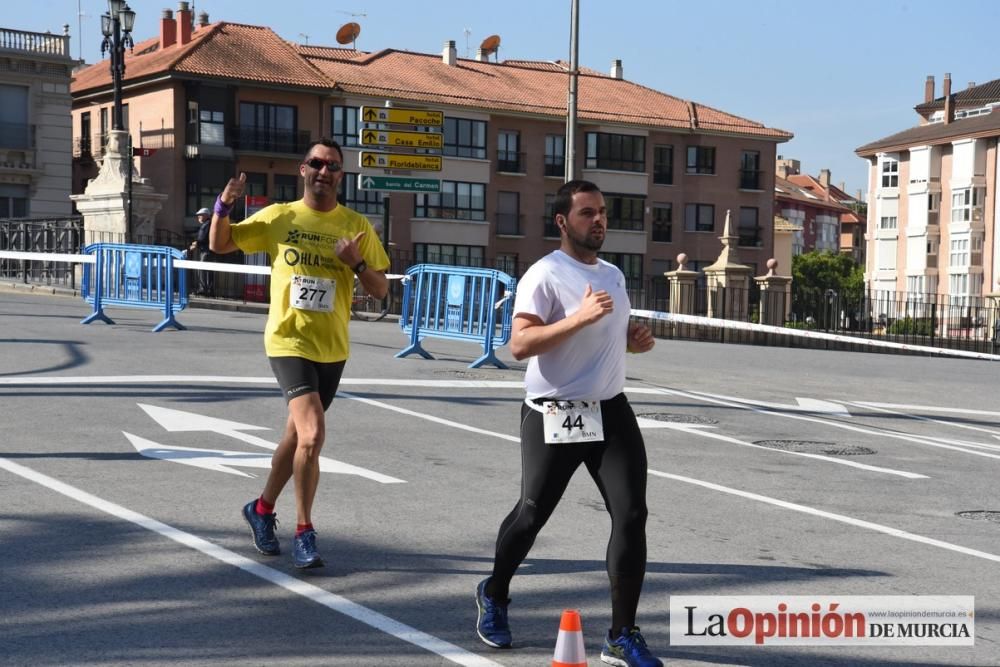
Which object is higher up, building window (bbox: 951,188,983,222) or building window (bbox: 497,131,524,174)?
building window (bbox: 497,131,524,174)

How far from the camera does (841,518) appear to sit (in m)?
8.44

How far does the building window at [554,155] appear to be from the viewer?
232ft

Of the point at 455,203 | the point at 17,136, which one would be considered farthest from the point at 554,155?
the point at 17,136

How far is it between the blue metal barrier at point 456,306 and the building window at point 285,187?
45614 mm

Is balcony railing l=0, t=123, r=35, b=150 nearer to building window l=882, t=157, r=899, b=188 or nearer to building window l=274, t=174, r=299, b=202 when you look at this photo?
building window l=274, t=174, r=299, b=202

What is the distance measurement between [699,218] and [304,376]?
229 feet

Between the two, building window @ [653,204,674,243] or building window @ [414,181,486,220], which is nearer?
building window @ [414,181,486,220]

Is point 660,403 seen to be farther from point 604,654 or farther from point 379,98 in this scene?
point 379,98

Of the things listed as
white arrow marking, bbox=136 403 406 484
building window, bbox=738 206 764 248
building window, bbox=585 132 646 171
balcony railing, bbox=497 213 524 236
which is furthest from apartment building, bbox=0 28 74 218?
white arrow marking, bbox=136 403 406 484

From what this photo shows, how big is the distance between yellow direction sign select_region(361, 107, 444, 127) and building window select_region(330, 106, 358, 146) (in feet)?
121

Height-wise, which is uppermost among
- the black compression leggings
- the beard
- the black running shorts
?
the beard

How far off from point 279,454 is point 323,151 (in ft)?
4.84

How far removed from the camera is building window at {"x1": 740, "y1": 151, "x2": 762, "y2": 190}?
2987 inches

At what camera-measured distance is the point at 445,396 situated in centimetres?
1392
